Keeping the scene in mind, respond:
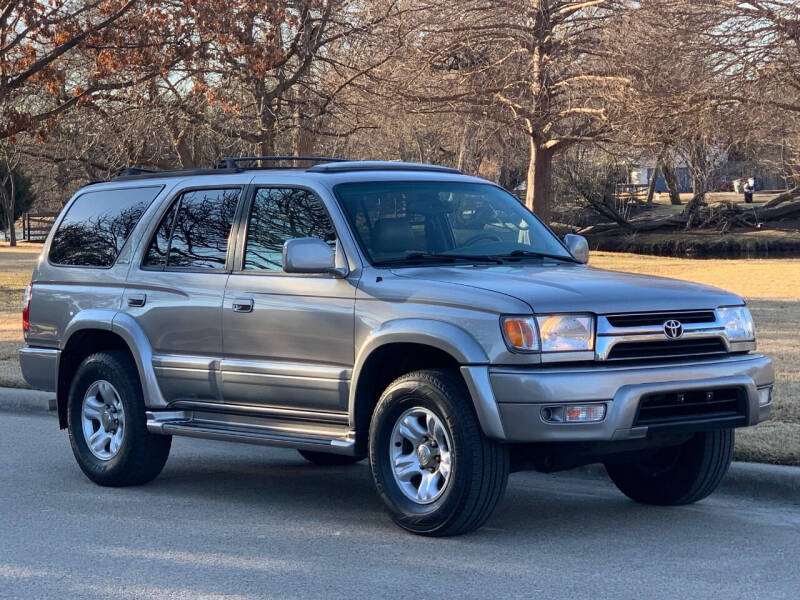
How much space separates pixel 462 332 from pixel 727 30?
1710cm

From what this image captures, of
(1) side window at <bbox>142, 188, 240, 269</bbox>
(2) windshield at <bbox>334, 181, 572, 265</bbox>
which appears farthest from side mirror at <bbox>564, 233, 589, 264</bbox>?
(1) side window at <bbox>142, 188, 240, 269</bbox>

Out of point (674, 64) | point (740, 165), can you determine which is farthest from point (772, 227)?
point (674, 64)

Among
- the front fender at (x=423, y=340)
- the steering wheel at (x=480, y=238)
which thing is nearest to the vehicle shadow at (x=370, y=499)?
the front fender at (x=423, y=340)

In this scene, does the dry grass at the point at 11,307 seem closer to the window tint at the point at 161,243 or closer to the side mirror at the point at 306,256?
the window tint at the point at 161,243

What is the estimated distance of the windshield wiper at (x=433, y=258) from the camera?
22.9ft

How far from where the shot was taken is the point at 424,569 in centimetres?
581

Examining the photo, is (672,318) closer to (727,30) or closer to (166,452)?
(166,452)

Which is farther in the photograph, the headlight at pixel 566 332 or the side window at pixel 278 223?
the side window at pixel 278 223

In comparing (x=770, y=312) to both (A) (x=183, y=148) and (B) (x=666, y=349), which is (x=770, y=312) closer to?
(B) (x=666, y=349)

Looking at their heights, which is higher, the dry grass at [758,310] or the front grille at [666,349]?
the front grille at [666,349]

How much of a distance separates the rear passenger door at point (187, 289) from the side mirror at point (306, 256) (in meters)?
0.82

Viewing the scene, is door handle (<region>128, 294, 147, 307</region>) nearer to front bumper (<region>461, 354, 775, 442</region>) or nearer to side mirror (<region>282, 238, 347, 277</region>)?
side mirror (<region>282, 238, 347, 277</region>)

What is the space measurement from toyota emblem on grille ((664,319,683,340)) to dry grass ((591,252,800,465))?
6.48ft

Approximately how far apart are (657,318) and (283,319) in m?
2.11
